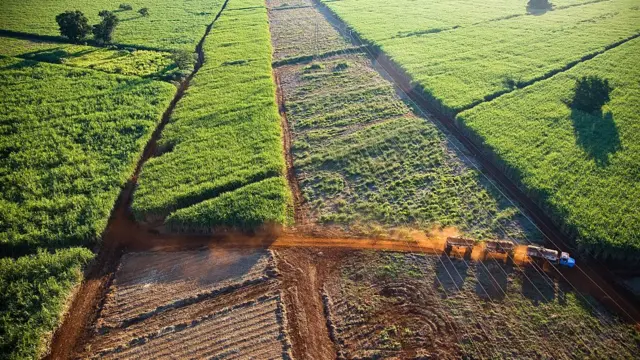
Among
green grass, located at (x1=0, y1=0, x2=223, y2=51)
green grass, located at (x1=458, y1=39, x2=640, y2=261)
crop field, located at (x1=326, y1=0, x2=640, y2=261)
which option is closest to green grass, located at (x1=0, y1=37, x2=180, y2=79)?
green grass, located at (x1=0, y1=0, x2=223, y2=51)

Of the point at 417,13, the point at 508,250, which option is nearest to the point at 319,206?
the point at 508,250

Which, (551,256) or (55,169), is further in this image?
(55,169)

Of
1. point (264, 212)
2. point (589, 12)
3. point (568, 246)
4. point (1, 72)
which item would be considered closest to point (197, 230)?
point (264, 212)

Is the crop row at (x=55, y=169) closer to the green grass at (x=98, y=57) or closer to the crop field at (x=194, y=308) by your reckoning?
the green grass at (x=98, y=57)

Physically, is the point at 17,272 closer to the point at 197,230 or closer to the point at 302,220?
the point at 197,230

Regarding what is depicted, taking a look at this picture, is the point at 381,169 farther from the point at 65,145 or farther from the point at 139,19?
the point at 139,19

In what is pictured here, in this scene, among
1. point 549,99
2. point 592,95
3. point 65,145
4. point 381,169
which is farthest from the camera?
point 549,99
